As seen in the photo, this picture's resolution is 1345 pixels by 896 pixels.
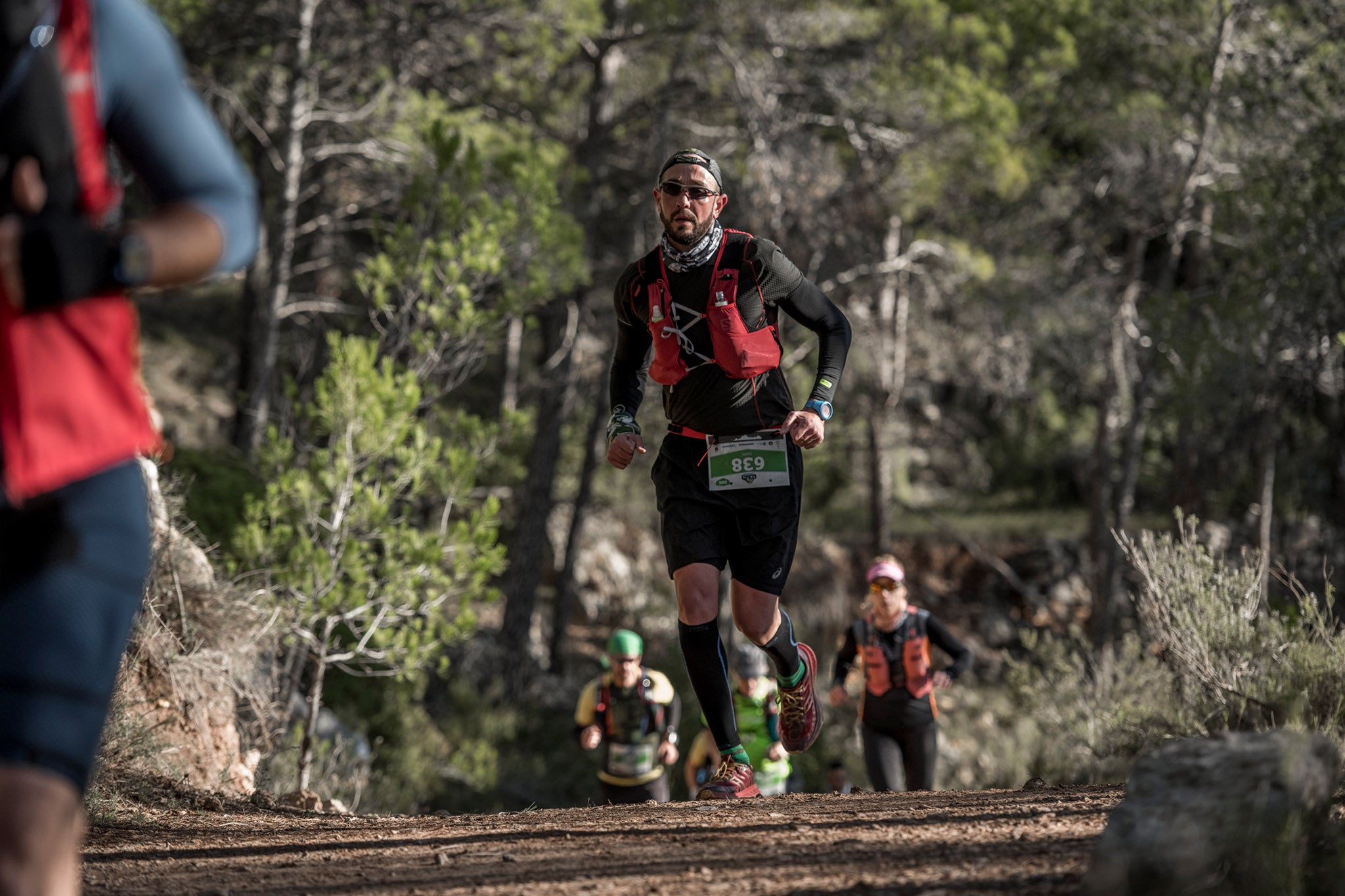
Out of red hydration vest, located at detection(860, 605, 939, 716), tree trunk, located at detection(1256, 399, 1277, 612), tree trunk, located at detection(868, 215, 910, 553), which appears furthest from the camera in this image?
tree trunk, located at detection(868, 215, 910, 553)

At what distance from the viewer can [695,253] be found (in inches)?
177

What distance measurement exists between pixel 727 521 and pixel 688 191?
1.19 m

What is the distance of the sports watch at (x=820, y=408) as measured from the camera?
4.53 m

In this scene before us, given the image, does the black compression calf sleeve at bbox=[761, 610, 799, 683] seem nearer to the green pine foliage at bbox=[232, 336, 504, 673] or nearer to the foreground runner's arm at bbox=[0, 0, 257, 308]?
the foreground runner's arm at bbox=[0, 0, 257, 308]

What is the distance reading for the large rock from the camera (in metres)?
2.63

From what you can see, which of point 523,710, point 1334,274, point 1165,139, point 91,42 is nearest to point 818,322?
point 91,42

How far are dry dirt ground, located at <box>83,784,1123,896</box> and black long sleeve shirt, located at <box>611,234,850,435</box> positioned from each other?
1365 mm

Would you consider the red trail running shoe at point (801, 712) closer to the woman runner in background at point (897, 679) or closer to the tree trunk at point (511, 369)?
the woman runner in background at point (897, 679)

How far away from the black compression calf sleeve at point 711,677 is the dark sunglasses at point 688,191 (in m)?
1.53

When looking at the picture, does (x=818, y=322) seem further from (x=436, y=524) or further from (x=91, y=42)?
(x=436, y=524)

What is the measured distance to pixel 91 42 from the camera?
1.85 m

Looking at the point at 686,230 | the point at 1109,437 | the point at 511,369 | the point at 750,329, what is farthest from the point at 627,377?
the point at 1109,437

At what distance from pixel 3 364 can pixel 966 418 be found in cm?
2469

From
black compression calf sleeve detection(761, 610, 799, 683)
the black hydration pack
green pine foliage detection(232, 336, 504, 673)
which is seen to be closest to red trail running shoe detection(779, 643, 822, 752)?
black compression calf sleeve detection(761, 610, 799, 683)
